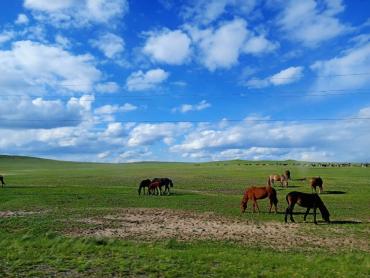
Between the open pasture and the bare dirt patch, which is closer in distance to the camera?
the open pasture

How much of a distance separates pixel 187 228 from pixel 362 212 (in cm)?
1174

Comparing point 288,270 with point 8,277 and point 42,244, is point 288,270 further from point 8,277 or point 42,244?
point 42,244

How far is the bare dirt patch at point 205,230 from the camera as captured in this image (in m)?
16.2

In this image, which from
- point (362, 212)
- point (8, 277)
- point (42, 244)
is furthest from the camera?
point (362, 212)

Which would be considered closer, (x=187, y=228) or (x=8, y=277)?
(x=8, y=277)

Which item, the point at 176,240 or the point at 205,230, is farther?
the point at 205,230

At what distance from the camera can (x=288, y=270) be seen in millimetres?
11297

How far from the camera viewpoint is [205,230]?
18453 mm

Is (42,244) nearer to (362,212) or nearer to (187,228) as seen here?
(187,228)

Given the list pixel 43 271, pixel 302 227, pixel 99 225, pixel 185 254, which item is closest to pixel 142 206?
pixel 99 225

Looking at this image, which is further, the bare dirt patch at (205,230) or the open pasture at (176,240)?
the bare dirt patch at (205,230)

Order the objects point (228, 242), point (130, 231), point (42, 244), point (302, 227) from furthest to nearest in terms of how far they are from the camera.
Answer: point (302, 227), point (130, 231), point (228, 242), point (42, 244)

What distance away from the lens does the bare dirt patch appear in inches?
638

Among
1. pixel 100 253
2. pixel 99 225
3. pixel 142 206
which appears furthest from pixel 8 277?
pixel 142 206
